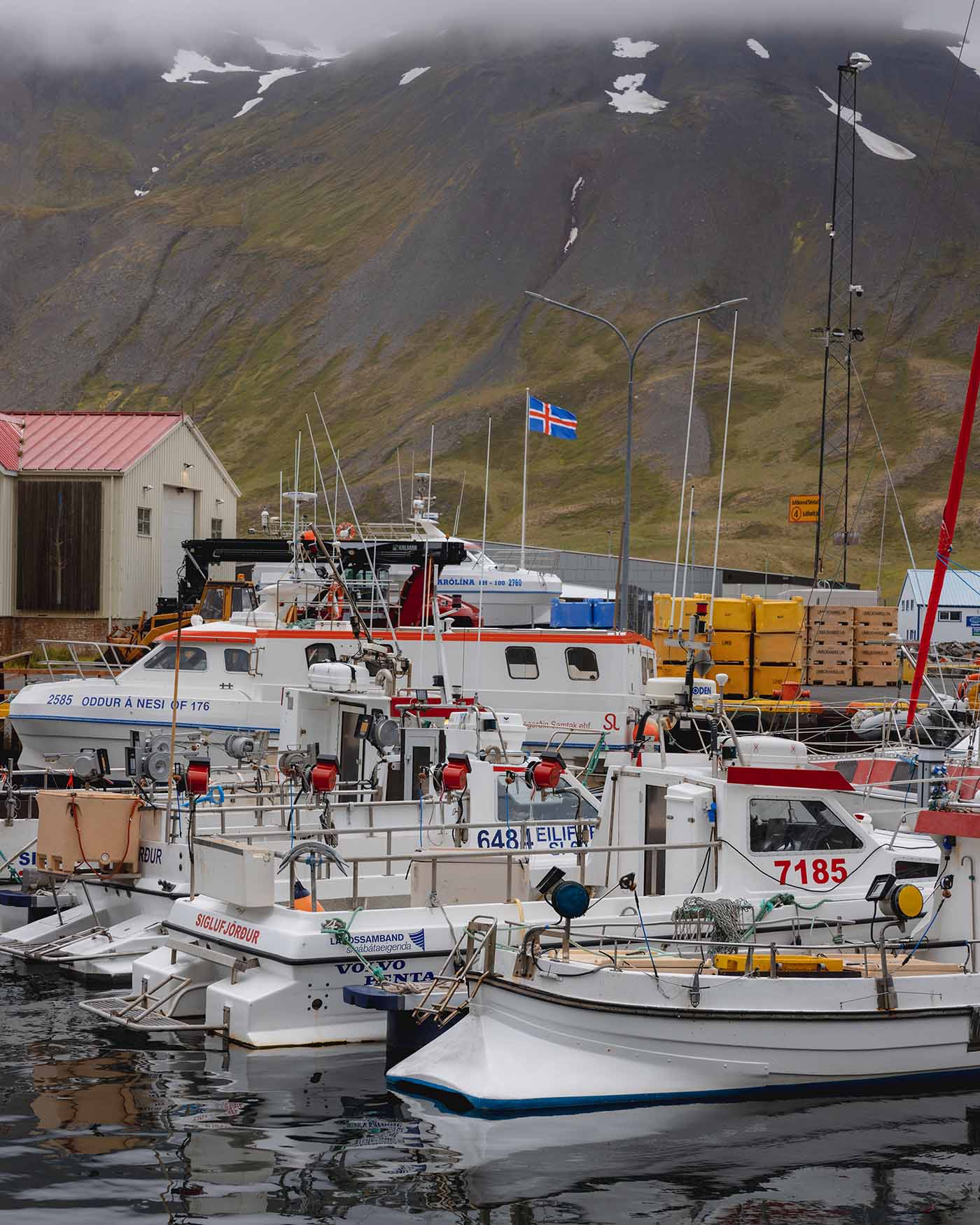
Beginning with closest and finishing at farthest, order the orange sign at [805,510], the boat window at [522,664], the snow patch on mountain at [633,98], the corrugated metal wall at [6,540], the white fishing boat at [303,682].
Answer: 1. the white fishing boat at [303,682]
2. the boat window at [522,664]
3. the orange sign at [805,510]
4. the corrugated metal wall at [6,540]
5. the snow patch on mountain at [633,98]

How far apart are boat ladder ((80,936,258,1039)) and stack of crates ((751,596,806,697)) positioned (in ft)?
71.0

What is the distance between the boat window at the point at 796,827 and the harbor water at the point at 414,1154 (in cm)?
285

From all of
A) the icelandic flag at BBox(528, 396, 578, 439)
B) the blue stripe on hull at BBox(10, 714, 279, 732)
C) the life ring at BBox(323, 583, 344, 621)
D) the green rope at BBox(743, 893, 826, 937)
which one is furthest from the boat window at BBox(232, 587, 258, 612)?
the green rope at BBox(743, 893, 826, 937)

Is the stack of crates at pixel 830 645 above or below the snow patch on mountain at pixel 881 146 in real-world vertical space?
below

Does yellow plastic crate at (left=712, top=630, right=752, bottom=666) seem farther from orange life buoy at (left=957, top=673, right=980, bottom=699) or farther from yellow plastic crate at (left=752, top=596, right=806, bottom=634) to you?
orange life buoy at (left=957, top=673, right=980, bottom=699)

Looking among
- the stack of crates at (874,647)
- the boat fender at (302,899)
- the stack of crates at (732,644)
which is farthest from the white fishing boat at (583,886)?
the stack of crates at (874,647)

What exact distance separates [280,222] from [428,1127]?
17942 cm

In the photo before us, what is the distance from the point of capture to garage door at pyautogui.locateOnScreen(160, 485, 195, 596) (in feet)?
140

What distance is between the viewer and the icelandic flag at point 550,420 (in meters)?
30.4

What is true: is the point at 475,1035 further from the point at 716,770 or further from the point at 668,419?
the point at 668,419

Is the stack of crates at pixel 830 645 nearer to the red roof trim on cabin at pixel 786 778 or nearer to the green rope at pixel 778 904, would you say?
the red roof trim on cabin at pixel 786 778

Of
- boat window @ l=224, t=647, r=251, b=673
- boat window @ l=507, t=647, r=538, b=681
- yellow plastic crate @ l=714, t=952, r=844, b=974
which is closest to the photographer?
yellow plastic crate @ l=714, t=952, r=844, b=974

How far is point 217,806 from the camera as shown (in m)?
17.3

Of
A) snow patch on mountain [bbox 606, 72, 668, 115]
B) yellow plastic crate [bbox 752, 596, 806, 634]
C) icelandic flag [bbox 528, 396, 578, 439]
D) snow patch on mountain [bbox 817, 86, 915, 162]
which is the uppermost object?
snow patch on mountain [bbox 606, 72, 668, 115]
